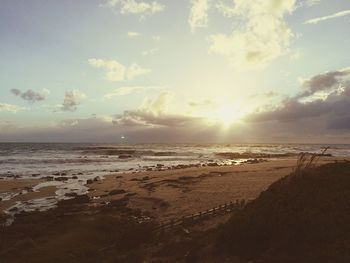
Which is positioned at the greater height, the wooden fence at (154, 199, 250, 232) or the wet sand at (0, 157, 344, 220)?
the wooden fence at (154, 199, 250, 232)

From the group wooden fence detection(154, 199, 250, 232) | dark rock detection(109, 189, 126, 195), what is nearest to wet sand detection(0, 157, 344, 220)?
dark rock detection(109, 189, 126, 195)

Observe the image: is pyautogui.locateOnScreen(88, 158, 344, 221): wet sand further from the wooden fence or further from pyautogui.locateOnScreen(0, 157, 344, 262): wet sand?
the wooden fence

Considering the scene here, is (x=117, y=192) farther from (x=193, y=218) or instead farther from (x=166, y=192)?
(x=193, y=218)

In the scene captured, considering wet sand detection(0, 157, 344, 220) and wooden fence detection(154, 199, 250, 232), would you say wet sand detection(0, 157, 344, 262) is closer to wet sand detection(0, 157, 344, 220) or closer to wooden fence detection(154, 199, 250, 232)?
wet sand detection(0, 157, 344, 220)

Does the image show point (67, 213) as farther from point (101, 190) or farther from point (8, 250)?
point (101, 190)

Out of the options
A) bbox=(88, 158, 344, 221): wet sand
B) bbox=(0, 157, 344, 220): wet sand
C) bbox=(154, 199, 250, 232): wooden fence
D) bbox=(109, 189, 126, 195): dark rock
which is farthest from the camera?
bbox=(109, 189, 126, 195): dark rock

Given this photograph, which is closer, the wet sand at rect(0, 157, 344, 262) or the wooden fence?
the wet sand at rect(0, 157, 344, 262)

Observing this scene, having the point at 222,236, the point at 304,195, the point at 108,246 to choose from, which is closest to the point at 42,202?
the point at 108,246

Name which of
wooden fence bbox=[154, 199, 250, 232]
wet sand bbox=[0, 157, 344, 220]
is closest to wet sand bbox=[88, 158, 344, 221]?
wet sand bbox=[0, 157, 344, 220]

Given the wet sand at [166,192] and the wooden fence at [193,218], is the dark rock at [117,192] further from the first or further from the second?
the wooden fence at [193,218]

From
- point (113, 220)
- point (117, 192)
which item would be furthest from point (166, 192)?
point (113, 220)

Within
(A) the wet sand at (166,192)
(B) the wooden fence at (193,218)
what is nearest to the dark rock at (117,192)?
(A) the wet sand at (166,192)

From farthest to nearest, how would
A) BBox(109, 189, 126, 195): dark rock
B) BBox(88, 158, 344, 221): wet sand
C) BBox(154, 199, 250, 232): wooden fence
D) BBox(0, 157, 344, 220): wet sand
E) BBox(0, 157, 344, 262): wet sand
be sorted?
BBox(109, 189, 126, 195): dark rock < BBox(0, 157, 344, 220): wet sand < BBox(88, 158, 344, 221): wet sand < BBox(154, 199, 250, 232): wooden fence < BBox(0, 157, 344, 262): wet sand

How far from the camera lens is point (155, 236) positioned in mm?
19922
